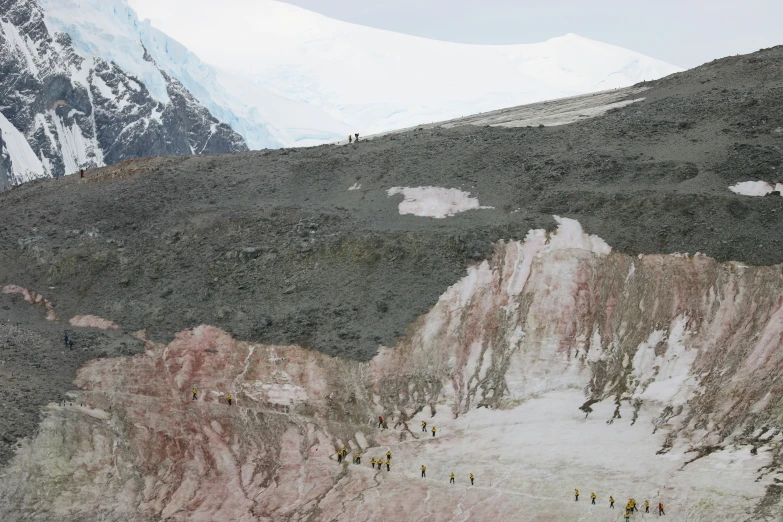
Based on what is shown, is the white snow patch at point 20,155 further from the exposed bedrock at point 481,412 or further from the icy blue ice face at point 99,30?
the exposed bedrock at point 481,412

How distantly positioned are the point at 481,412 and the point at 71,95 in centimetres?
12999

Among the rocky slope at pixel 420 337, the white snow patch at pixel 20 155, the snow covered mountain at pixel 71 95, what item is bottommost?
the rocky slope at pixel 420 337

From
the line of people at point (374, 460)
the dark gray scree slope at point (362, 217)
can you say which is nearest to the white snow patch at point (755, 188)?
the dark gray scree slope at point (362, 217)

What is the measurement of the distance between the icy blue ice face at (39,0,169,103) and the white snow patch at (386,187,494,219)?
115 metres

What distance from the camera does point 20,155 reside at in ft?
480

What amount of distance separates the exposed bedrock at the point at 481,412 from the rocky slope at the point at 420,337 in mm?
112

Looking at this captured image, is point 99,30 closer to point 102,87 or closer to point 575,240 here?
point 102,87

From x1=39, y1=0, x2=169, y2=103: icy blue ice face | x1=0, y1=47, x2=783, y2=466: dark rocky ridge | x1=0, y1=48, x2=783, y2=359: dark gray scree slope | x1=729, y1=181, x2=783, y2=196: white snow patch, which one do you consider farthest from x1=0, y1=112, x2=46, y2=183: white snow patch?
x1=729, y1=181, x2=783, y2=196: white snow patch

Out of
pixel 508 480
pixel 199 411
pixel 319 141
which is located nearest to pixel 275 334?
pixel 199 411

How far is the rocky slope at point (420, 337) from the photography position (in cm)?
3931

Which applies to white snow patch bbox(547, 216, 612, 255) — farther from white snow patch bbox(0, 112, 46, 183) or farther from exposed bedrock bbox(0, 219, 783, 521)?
white snow patch bbox(0, 112, 46, 183)

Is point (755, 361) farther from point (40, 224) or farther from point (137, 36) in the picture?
point (137, 36)

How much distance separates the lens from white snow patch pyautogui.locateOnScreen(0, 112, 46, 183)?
143500 millimetres

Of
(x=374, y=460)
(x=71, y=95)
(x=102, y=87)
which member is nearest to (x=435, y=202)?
(x=374, y=460)
